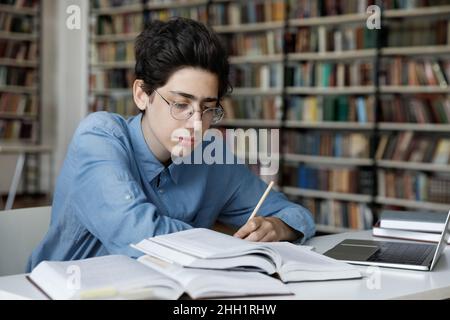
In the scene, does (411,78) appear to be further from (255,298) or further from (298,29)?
(255,298)

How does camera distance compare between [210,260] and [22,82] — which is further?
[22,82]

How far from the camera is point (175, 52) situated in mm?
1538

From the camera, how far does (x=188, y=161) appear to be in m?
1.69

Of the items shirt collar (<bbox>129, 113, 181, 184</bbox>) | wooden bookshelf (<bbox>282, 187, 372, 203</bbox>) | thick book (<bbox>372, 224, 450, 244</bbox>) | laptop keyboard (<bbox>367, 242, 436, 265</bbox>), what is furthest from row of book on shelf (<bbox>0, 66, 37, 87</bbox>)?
laptop keyboard (<bbox>367, 242, 436, 265</bbox>)

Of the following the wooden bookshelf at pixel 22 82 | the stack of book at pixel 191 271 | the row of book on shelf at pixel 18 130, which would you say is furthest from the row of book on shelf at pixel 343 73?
the stack of book at pixel 191 271

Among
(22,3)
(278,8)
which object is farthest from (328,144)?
(22,3)

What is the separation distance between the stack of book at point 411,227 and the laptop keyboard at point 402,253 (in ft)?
0.38

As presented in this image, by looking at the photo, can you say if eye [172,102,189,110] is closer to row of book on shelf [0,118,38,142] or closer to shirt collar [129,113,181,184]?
shirt collar [129,113,181,184]

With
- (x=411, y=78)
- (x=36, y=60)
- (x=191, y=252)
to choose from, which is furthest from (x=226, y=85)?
(x=36, y=60)

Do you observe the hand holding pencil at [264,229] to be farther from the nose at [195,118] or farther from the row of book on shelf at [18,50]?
the row of book on shelf at [18,50]

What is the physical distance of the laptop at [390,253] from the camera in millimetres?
1295

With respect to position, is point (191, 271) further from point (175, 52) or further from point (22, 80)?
point (22, 80)

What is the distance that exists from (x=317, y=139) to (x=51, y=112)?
371 cm

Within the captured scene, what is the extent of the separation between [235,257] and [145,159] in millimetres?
553
